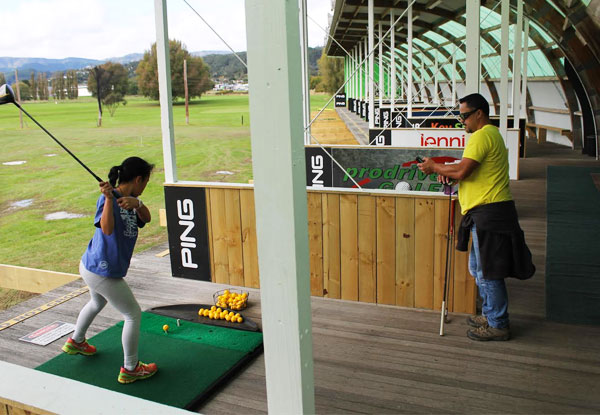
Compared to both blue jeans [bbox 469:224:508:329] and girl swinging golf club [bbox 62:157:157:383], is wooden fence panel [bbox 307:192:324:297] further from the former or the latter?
girl swinging golf club [bbox 62:157:157:383]

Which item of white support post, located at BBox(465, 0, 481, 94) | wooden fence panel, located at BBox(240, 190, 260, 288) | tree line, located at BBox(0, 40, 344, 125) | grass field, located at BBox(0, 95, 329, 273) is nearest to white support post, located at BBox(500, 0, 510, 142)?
white support post, located at BBox(465, 0, 481, 94)

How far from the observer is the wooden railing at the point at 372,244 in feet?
13.7

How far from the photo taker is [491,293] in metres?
3.68

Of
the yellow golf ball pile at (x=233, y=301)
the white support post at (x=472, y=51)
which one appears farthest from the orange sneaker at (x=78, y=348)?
the white support post at (x=472, y=51)

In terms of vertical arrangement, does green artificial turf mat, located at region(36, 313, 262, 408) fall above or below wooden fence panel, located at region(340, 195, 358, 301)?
below

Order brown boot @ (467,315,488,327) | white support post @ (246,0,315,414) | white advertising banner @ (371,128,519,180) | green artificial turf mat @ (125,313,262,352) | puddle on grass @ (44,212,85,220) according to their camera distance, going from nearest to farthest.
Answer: white support post @ (246,0,315,414) → green artificial turf mat @ (125,313,262,352) → brown boot @ (467,315,488,327) → white advertising banner @ (371,128,519,180) → puddle on grass @ (44,212,85,220)

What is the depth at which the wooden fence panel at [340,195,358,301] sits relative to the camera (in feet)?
14.6

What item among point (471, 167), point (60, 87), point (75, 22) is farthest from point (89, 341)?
point (75, 22)

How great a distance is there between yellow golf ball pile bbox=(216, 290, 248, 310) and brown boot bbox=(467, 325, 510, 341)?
180 cm

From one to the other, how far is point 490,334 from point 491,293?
11.0 inches

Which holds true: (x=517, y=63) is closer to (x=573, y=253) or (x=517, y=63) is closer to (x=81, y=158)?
(x=573, y=253)

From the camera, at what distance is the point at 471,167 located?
3459mm

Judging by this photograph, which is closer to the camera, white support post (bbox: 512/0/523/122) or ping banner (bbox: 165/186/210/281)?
ping banner (bbox: 165/186/210/281)

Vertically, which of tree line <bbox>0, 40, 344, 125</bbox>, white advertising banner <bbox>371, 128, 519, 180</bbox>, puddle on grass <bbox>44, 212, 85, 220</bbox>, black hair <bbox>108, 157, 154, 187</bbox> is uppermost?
tree line <bbox>0, 40, 344, 125</bbox>
